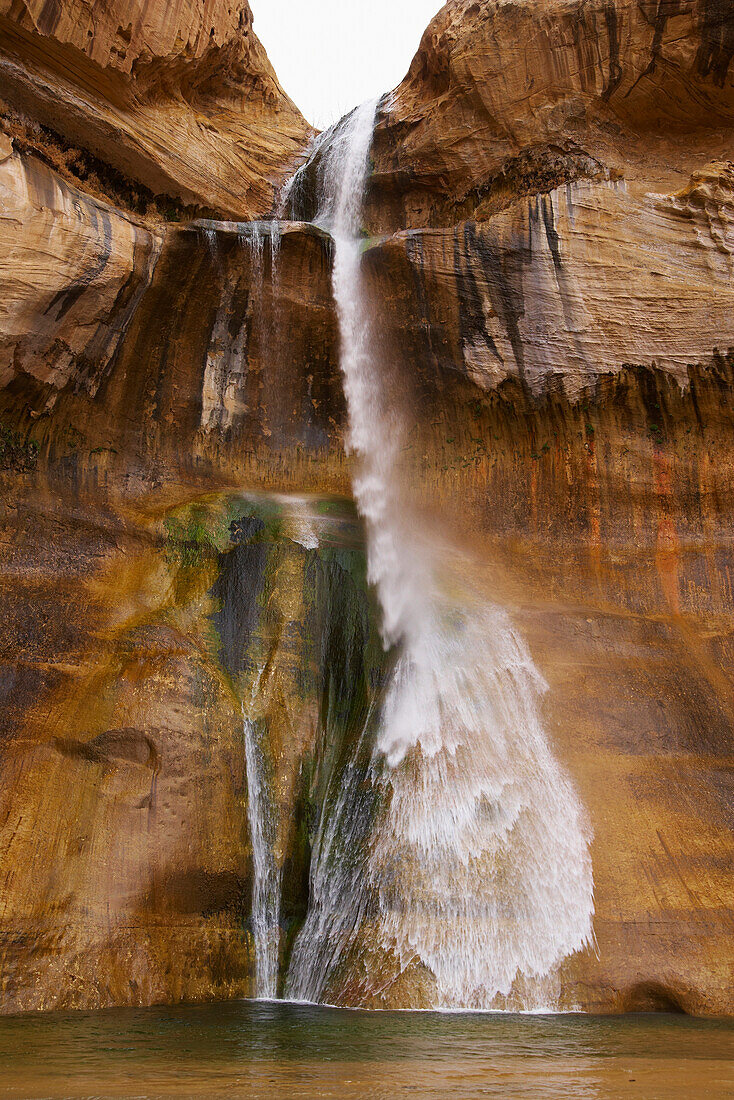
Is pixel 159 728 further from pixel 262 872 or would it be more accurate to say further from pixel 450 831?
pixel 450 831

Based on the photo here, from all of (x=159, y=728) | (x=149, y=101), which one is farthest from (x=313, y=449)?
(x=159, y=728)

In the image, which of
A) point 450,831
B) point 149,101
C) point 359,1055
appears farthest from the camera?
point 149,101

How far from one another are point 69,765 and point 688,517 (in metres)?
9.01

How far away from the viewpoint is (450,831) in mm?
8281

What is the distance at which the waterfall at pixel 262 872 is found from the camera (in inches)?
317

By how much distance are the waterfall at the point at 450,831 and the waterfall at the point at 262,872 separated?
0.29 m

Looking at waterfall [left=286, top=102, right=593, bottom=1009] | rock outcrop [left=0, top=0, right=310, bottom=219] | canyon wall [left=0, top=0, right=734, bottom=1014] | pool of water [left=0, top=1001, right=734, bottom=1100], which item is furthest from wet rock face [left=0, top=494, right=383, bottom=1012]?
rock outcrop [left=0, top=0, right=310, bottom=219]

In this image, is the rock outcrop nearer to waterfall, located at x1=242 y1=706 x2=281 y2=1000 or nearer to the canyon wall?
the canyon wall

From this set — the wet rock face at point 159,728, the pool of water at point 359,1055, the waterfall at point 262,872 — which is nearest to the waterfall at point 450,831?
the waterfall at point 262,872

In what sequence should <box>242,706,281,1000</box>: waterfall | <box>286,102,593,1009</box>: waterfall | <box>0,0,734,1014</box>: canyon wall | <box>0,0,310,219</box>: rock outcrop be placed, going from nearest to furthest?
<box>286,102,593,1009</box>: waterfall → <box>242,706,281,1000</box>: waterfall → <box>0,0,734,1014</box>: canyon wall → <box>0,0,310,219</box>: rock outcrop

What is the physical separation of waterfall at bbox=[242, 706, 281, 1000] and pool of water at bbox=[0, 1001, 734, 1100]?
44.3 inches

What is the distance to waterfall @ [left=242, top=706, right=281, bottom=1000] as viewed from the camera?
26.5 feet

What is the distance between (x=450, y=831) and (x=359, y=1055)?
3.60m

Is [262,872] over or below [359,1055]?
over
